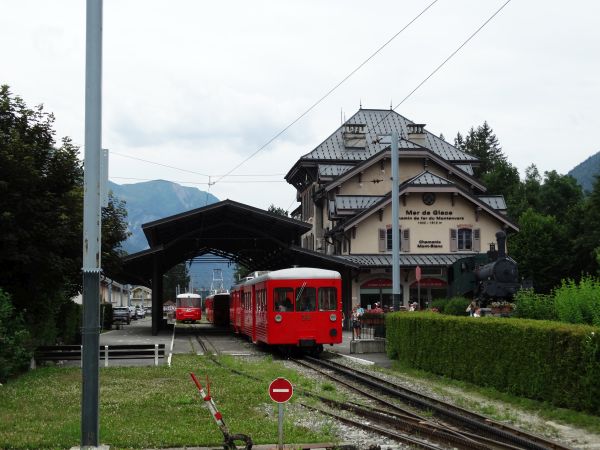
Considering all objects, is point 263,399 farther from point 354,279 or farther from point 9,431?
point 354,279

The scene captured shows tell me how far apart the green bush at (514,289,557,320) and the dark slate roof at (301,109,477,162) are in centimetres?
3765

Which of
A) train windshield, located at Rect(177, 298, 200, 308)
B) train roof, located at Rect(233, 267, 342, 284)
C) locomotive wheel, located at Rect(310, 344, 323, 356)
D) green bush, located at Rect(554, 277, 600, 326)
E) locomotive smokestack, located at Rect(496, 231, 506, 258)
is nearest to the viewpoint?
green bush, located at Rect(554, 277, 600, 326)

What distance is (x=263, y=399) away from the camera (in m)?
15.6

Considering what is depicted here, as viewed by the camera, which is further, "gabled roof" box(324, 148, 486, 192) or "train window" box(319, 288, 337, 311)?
"gabled roof" box(324, 148, 486, 192)

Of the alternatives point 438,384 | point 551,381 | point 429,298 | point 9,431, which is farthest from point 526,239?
point 9,431

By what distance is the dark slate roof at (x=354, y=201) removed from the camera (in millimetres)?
52875

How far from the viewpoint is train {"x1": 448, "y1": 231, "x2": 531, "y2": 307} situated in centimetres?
2734

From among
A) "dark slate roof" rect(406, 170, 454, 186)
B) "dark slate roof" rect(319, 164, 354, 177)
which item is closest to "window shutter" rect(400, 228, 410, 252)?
"dark slate roof" rect(406, 170, 454, 186)

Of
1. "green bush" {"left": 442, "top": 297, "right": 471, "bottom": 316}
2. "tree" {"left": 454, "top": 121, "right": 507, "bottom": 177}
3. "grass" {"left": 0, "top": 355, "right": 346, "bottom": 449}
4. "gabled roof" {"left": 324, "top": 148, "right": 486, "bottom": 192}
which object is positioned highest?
"tree" {"left": 454, "top": 121, "right": 507, "bottom": 177}

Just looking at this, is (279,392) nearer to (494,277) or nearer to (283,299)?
(283,299)

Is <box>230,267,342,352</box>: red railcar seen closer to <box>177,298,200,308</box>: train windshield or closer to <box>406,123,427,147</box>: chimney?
<box>406,123,427,147</box>: chimney

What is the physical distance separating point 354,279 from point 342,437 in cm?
3900

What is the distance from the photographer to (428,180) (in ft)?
171

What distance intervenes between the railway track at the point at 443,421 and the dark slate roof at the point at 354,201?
3400cm
